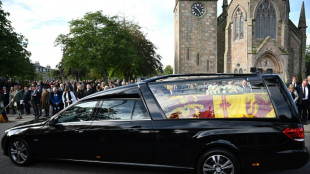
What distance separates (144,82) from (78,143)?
169 cm

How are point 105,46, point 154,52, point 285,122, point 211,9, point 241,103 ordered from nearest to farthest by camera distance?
point 285,122
point 241,103
point 105,46
point 211,9
point 154,52

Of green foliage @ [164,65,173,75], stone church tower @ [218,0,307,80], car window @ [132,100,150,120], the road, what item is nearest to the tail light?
the road

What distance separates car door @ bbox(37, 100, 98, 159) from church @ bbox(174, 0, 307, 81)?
26.4 metres

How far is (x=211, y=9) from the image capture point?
30375 millimetres

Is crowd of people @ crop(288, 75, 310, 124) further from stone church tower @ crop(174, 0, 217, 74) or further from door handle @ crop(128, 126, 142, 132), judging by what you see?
stone church tower @ crop(174, 0, 217, 74)

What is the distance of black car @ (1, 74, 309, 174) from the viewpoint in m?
3.58

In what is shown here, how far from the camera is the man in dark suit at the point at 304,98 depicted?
389 inches

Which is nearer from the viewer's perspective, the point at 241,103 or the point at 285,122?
the point at 285,122

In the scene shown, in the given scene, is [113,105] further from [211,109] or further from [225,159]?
[225,159]

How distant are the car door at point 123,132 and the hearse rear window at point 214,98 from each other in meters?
0.45

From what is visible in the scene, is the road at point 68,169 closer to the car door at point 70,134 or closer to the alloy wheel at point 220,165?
the car door at point 70,134

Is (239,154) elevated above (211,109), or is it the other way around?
(211,109)

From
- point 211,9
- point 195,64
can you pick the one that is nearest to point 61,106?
point 195,64

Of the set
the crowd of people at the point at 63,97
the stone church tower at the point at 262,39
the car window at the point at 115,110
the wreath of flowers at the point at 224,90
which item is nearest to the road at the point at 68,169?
the car window at the point at 115,110
